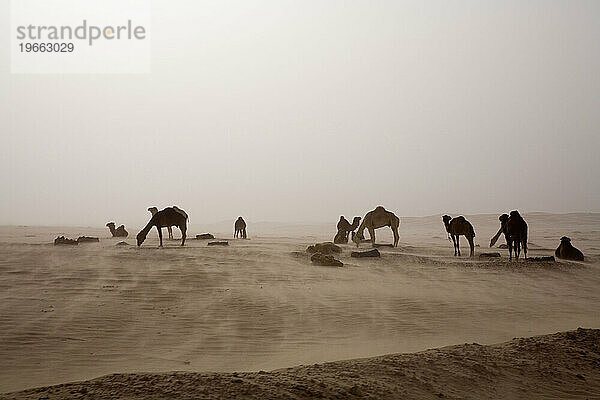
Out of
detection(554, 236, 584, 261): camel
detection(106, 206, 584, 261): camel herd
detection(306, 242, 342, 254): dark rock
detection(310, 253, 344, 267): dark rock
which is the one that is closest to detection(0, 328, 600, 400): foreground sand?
detection(310, 253, 344, 267): dark rock

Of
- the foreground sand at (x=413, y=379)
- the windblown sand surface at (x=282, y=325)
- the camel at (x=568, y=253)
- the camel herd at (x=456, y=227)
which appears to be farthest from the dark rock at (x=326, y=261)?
the camel at (x=568, y=253)

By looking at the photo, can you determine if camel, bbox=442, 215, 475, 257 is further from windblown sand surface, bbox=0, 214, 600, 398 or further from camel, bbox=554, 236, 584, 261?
windblown sand surface, bbox=0, 214, 600, 398

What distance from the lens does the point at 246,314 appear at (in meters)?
9.16

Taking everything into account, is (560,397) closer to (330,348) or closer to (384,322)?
(330,348)

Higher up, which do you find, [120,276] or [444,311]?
[120,276]

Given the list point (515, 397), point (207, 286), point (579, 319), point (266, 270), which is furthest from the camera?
point (266, 270)

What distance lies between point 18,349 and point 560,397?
663cm

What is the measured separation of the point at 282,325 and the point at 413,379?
137 inches

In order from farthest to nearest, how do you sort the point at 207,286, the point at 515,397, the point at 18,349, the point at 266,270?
the point at 266,270 → the point at 207,286 → the point at 18,349 → the point at 515,397

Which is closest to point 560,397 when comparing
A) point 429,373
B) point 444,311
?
point 429,373

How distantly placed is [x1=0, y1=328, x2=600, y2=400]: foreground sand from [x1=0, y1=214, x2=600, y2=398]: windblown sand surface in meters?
0.02

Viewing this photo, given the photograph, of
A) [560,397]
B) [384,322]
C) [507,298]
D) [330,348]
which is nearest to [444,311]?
[384,322]

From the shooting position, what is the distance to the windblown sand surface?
5552 mm

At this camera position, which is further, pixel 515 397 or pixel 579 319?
pixel 579 319
